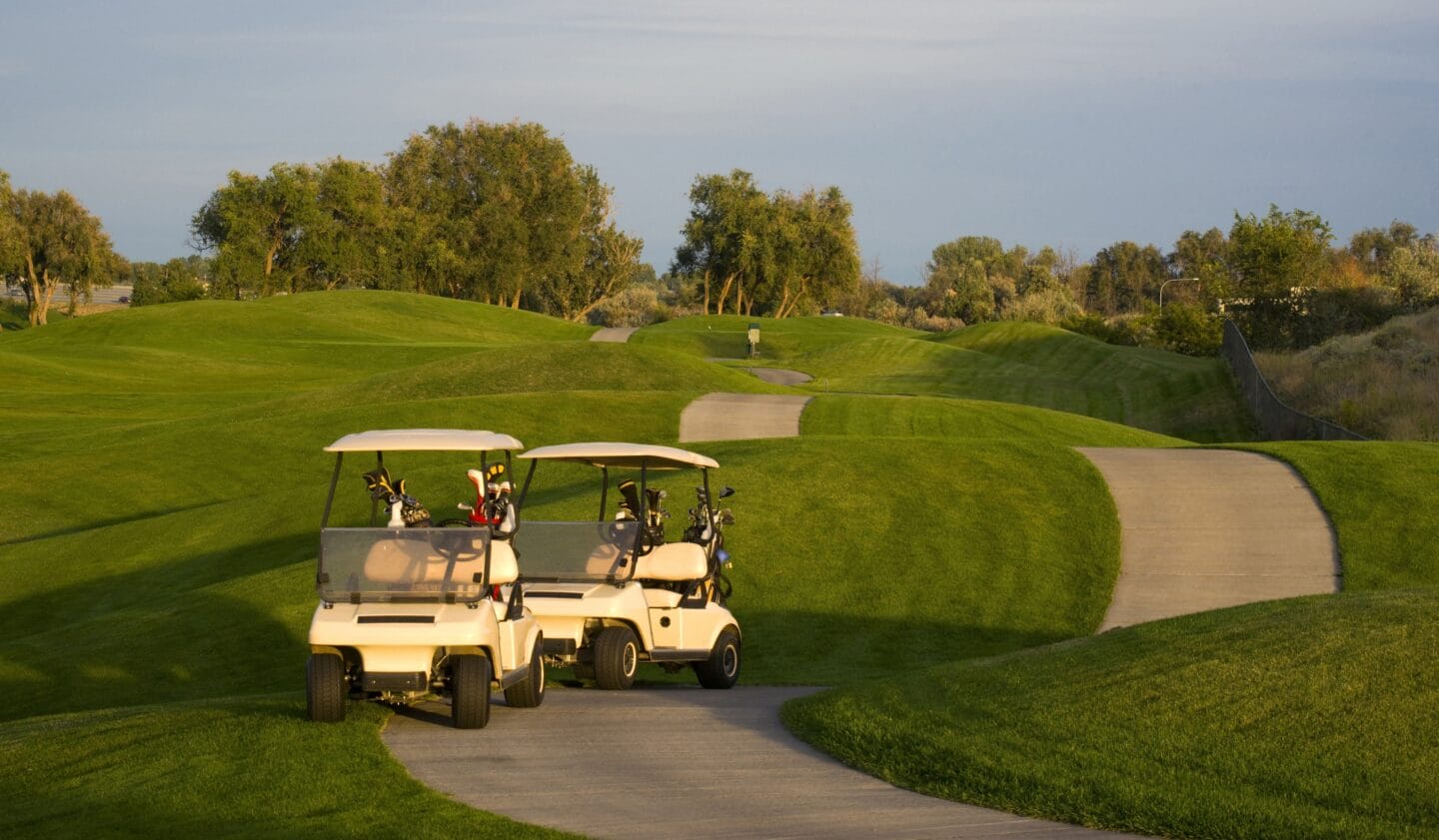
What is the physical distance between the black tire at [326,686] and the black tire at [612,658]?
3.36m

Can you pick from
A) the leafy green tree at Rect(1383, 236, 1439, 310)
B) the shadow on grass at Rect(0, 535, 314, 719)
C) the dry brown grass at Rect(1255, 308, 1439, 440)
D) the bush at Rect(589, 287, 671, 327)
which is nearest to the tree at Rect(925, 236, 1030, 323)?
the bush at Rect(589, 287, 671, 327)

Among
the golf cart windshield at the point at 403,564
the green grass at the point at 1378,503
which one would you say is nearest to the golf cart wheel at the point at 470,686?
the golf cart windshield at the point at 403,564

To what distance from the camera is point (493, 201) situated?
119000mm

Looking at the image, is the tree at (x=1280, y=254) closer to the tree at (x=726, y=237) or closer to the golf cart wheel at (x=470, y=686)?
the tree at (x=726, y=237)

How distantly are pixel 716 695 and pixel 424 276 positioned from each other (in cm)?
10809

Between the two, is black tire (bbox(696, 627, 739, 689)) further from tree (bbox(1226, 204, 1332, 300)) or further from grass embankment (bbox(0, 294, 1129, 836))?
tree (bbox(1226, 204, 1332, 300))

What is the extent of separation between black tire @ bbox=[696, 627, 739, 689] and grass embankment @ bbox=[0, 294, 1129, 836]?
234 centimetres

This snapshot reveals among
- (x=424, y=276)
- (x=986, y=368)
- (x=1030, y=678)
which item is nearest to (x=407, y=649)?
(x=1030, y=678)

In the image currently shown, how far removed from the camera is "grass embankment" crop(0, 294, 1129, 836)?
11.3 m

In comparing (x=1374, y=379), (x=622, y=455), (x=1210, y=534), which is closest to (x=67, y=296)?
(x=1374, y=379)

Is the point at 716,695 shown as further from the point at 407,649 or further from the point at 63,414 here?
the point at 63,414

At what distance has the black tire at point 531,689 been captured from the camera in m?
14.0

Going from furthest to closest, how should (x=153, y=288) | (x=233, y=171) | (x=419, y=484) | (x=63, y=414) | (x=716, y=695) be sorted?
(x=153, y=288) → (x=233, y=171) → (x=63, y=414) → (x=419, y=484) → (x=716, y=695)

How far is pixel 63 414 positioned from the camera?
176 feet
